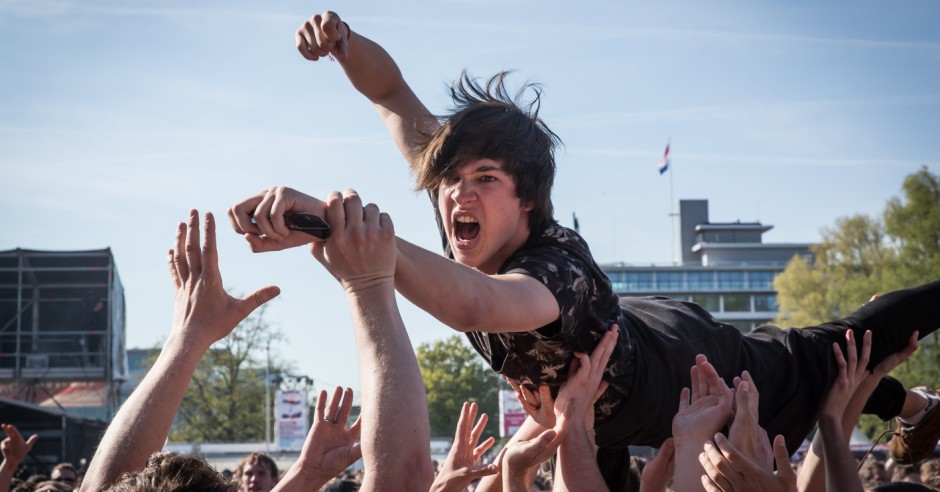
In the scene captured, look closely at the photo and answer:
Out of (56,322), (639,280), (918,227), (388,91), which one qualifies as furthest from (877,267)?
(388,91)

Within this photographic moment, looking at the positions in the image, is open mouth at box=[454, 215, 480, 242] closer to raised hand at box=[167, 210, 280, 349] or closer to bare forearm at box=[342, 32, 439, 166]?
bare forearm at box=[342, 32, 439, 166]

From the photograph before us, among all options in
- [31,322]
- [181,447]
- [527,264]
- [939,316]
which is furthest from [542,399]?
[181,447]

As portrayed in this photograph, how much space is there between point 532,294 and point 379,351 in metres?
0.92

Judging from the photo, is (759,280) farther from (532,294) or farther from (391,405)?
(391,405)

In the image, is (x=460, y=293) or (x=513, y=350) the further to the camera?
Answer: (x=513, y=350)

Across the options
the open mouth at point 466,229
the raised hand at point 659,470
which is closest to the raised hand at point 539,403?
the raised hand at point 659,470

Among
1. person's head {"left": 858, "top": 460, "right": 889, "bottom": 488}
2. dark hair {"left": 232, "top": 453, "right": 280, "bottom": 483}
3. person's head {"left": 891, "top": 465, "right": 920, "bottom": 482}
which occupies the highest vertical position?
dark hair {"left": 232, "top": 453, "right": 280, "bottom": 483}

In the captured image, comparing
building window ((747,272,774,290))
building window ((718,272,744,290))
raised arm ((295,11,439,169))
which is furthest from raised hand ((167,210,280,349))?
building window ((747,272,774,290))

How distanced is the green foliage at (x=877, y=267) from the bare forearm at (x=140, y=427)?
2853 cm

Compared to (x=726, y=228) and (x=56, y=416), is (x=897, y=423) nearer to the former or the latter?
(x=56, y=416)

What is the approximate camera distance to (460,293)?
9.25ft

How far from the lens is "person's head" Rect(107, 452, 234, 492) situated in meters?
2.64

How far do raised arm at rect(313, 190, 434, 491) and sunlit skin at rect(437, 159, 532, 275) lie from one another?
1.20 meters

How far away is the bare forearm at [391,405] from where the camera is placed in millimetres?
2252
